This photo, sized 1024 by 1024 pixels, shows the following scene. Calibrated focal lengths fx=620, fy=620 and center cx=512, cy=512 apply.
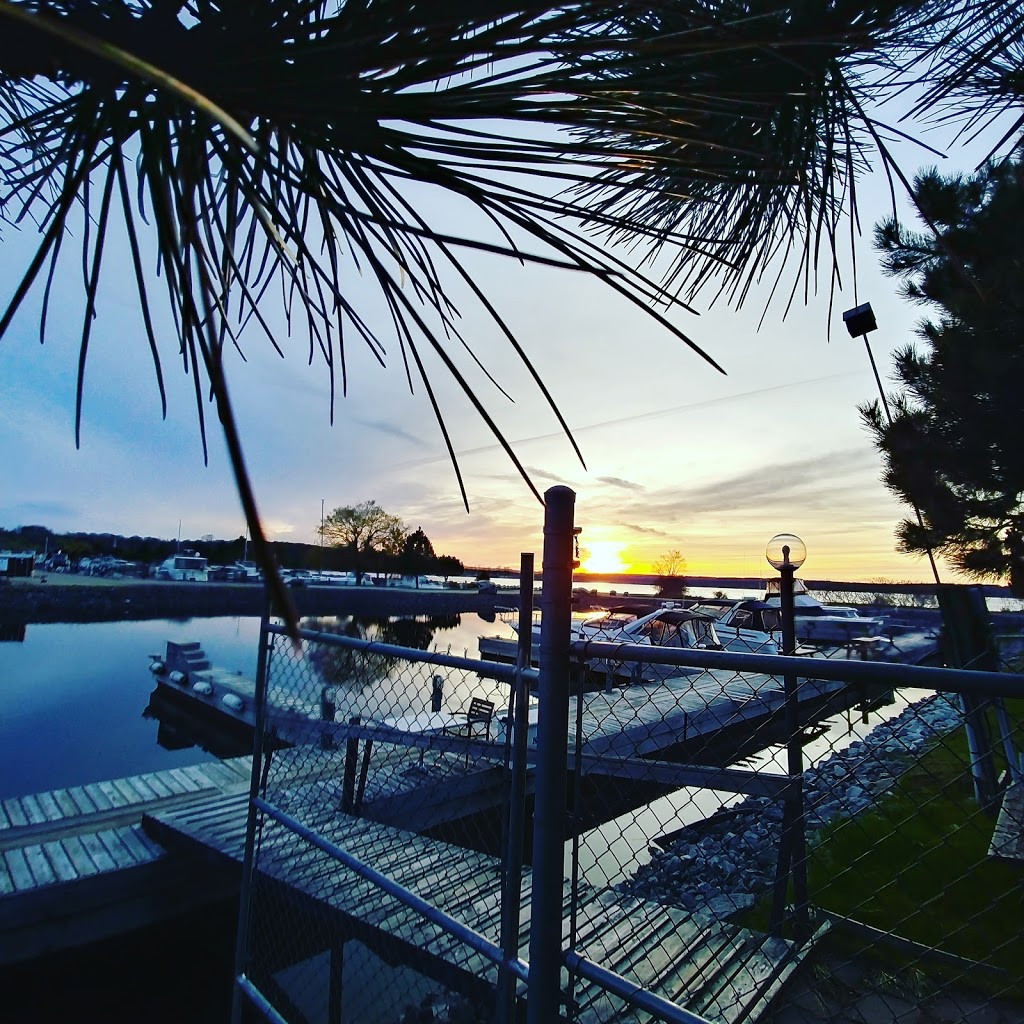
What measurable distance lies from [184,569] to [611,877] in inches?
2001

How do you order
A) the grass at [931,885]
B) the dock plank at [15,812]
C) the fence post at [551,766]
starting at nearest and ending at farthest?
the fence post at [551,766], the grass at [931,885], the dock plank at [15,812]

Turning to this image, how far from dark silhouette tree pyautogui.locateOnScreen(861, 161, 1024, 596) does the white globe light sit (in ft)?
2.33

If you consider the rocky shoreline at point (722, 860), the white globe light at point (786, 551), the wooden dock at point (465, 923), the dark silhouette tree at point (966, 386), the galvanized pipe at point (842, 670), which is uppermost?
the dark silhouette tree at point (966, 386)

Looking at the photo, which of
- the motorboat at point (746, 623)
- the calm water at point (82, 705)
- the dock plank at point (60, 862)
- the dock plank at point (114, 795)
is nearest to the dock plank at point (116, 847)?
the dock plank at point (60, 862)

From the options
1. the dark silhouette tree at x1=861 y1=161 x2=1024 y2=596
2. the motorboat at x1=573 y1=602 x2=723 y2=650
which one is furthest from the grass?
the motorboat at x1=573 y1=602 x2=723 y2=650

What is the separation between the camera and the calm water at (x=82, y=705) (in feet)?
35.5

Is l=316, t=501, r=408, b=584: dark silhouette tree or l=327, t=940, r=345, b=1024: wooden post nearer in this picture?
l=327, t=940, r=345, b=1024: wooden post

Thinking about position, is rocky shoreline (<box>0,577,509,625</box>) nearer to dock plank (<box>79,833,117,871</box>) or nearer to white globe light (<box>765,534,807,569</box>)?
dock plank (<box>79,833,117,871</box>)

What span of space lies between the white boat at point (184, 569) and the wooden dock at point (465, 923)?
149ft

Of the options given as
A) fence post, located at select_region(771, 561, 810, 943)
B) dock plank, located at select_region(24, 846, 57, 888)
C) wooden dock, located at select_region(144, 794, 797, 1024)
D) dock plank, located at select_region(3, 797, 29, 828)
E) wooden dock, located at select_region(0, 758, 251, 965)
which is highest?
fence post, located at select_region(771, 561, 810, 943)

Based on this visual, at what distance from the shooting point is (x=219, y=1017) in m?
4.64

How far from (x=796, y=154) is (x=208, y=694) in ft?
46.8

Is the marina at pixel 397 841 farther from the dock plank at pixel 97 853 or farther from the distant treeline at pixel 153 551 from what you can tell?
the distant treeline at pixel 153 551

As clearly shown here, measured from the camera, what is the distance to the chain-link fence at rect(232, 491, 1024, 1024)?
130 cm
